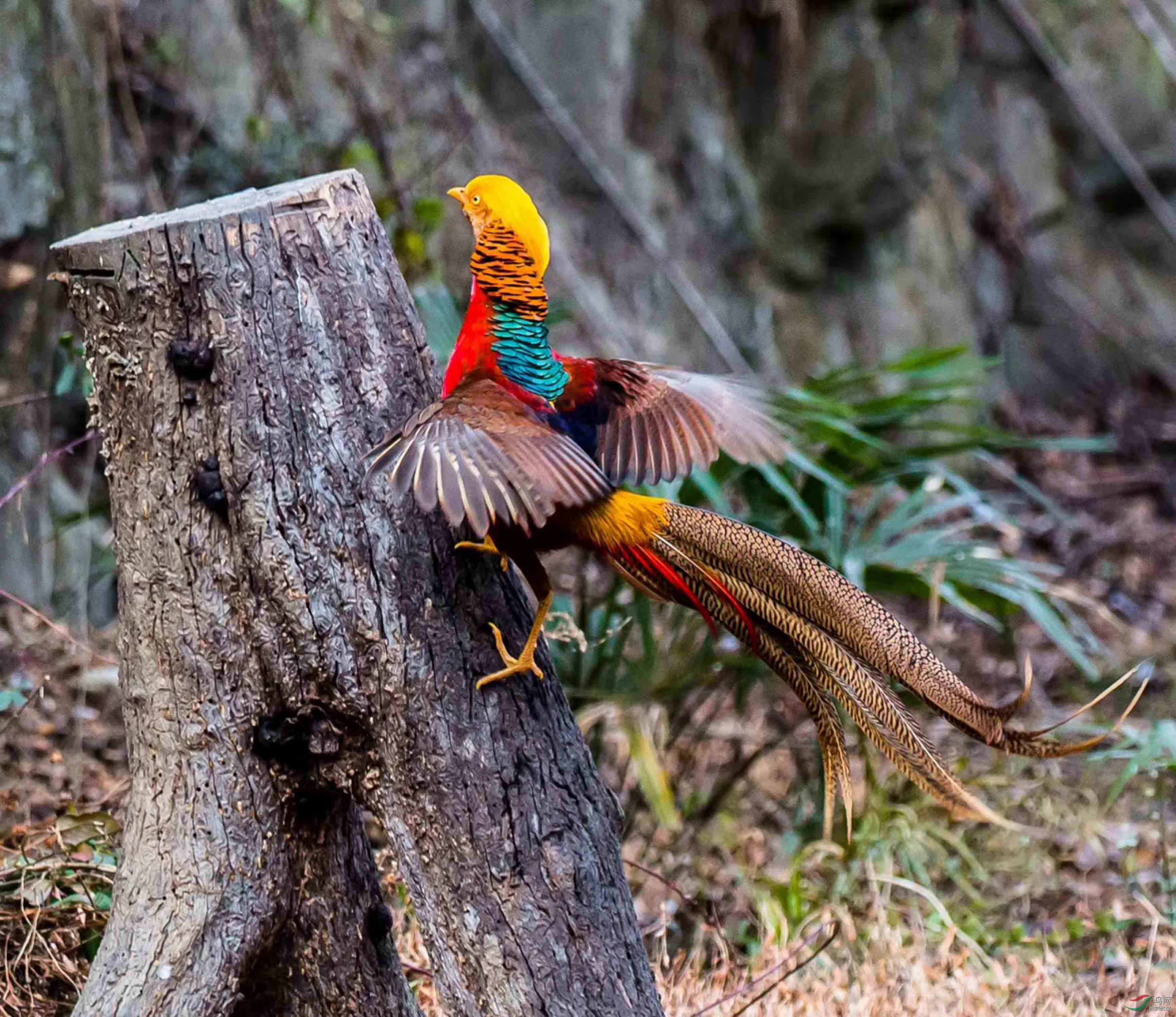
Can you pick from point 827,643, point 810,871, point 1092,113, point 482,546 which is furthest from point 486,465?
point 1092,113

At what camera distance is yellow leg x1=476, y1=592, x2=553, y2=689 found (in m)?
2.33

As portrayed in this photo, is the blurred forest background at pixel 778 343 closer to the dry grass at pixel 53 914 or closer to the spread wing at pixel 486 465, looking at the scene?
the dry grass at pixel 53 914

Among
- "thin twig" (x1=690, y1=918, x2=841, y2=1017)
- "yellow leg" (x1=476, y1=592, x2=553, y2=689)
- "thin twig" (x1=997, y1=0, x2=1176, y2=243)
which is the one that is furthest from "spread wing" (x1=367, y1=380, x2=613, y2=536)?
"thin twig" (x1=997, y1=0, x2=1176, y2=243)

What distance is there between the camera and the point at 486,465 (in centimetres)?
209

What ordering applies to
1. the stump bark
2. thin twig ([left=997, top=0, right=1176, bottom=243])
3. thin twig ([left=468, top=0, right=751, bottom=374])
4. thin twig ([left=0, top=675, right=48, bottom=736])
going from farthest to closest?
thin twig ([left=997, top=0, right=1176, bottom=243]) → thin twig ([left=468, top=0, right=751, bottom=374]) → thin twig ([left=0, top=675, right=48, bottom=736]) → the stump bark

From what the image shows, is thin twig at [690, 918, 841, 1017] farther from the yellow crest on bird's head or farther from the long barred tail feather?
the yellow crest on bird's head

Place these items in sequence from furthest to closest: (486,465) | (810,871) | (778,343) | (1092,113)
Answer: (1092,113) < (778,343) < (810,871) < (486,465)

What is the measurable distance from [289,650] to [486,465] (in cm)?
53

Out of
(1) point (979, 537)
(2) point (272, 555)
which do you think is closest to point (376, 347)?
(2) point (272, 555)

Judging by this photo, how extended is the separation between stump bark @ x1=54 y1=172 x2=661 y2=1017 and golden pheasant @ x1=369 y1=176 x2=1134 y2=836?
151mm

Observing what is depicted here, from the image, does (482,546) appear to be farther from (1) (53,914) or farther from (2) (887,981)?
(2) (887,981)

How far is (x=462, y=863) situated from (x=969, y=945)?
1.75m

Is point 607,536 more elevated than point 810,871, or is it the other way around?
point 607,536

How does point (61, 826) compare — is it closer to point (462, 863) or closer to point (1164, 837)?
point (462, 863)
